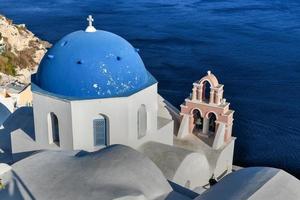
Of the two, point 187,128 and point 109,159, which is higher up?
point 109,159

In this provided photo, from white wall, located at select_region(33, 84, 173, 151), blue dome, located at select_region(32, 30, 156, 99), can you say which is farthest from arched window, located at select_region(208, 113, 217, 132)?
blue dome, located at select_region(32, 30, 156, 99)

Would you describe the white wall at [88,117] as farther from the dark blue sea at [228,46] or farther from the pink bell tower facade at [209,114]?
the dark blue sea at [228,46]

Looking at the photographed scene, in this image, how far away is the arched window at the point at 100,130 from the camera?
11.2 metres

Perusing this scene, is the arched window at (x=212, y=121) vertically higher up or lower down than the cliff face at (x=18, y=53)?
higher up

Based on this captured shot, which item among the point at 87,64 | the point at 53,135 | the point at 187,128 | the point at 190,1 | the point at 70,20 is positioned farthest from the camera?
the point at 190,1

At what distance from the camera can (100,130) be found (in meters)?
11.4

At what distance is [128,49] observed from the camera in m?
11.5

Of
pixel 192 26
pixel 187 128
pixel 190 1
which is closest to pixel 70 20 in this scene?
pixel 192 26

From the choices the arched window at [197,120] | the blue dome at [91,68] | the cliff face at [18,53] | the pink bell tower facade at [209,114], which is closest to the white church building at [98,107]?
the blue dome at [91,68]

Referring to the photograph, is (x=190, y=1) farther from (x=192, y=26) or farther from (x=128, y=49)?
(x=128, y=49)

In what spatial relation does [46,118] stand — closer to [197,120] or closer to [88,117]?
[88,117]

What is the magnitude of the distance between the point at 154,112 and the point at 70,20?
44.3 m

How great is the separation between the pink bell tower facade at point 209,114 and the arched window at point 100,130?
360 centimetres

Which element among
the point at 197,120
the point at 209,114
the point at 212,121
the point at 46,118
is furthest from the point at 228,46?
the point at 46,118
